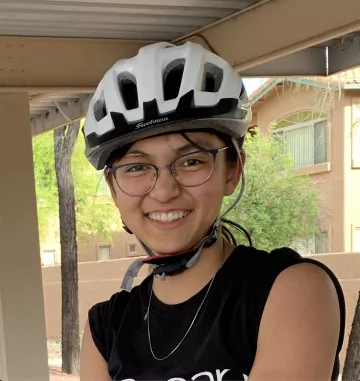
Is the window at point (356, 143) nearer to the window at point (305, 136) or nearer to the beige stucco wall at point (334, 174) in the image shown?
the beige stucco wall at point (334, 174)

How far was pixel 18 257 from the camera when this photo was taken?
3404 mm

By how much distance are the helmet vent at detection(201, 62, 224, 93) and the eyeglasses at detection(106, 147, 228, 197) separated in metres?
0.13

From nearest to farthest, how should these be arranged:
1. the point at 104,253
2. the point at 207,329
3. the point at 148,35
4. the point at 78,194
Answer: the point at 207,329 < the point at 148,35 < the point at 78,194 < the point at 104,253

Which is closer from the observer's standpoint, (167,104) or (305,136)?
(167,104)

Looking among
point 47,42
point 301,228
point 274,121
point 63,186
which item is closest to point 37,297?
point 47,42

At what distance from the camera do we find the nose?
1075 millimetres

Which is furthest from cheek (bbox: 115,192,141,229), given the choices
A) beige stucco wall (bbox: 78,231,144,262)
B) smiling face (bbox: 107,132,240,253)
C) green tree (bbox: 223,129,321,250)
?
beige stucco wall (bbox: 78,231,144,262)

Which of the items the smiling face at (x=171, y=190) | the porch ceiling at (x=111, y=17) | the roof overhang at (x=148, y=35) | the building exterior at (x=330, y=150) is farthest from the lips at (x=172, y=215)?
the building exterior at (x=330, y=150)

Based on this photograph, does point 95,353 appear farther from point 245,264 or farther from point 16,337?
point 16,337

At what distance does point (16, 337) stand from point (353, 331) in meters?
2.33

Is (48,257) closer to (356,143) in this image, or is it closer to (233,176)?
(356,143)

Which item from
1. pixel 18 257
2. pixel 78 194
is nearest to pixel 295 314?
pixel 18 257

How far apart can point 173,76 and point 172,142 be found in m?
0.17

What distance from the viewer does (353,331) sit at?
4332 millimetres
